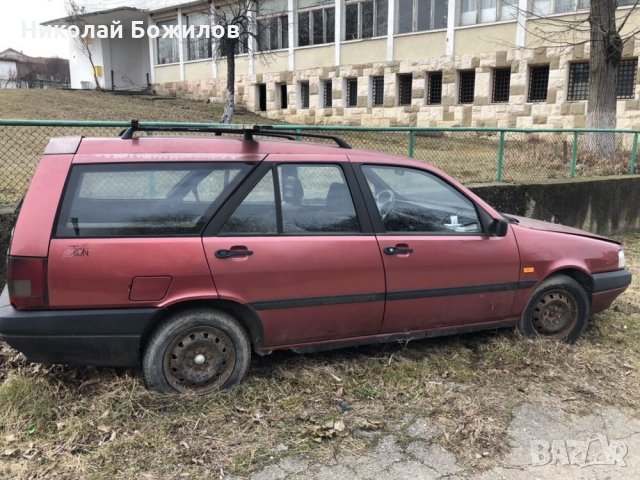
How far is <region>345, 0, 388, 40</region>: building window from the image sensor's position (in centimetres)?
2359

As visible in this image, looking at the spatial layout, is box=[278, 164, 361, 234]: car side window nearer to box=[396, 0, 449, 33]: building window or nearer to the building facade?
the building facade

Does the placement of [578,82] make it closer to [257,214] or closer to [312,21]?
[312,21]

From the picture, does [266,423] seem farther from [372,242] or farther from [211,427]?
[372,242]

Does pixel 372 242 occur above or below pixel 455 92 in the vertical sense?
below

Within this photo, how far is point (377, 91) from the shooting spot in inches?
965

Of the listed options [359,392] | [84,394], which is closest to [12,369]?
[84,394]

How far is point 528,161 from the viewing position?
8648mm

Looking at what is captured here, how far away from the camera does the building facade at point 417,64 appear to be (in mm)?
19000

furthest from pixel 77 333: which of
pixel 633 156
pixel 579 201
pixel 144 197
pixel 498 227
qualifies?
pixel 633 156

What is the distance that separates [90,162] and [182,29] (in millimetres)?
30894

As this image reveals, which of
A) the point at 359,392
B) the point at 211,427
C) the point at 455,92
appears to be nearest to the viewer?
the point at 211,427

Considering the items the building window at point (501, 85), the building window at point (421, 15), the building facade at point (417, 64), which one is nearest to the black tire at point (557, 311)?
the building facade at point (417, 64)

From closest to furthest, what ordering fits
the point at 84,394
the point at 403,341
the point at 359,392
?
the point at 84,394, the point at 359,392, the point at 403,341

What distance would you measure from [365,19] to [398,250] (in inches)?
891
